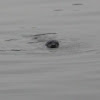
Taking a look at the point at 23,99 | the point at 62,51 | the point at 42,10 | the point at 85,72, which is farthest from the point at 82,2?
the point at 23,99

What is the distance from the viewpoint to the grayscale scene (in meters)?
7.28

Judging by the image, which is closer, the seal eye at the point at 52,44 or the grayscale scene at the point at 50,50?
the grayscale scene at the point at 50,50

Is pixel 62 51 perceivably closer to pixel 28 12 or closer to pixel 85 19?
pixel 85 19

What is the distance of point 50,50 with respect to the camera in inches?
361

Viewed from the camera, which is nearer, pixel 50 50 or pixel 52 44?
pixel 50 50

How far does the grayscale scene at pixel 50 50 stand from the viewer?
728 centimetres

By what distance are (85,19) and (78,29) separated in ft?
3.59

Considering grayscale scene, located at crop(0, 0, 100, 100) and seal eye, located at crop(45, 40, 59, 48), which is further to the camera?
seal eye, located at crop(45, 40, 59, 48)

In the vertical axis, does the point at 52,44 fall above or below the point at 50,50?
above

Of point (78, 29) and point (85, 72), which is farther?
point (78, 29)

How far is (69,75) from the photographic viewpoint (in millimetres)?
7812

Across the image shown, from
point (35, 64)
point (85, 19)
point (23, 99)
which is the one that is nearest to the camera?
point (23, 99)

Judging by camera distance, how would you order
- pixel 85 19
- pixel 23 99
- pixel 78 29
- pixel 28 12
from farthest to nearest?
pixel 28 12 < pixel 85 19 < pixel 78 29 < pixel 23 99

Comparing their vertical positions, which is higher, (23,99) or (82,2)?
(82,2)
